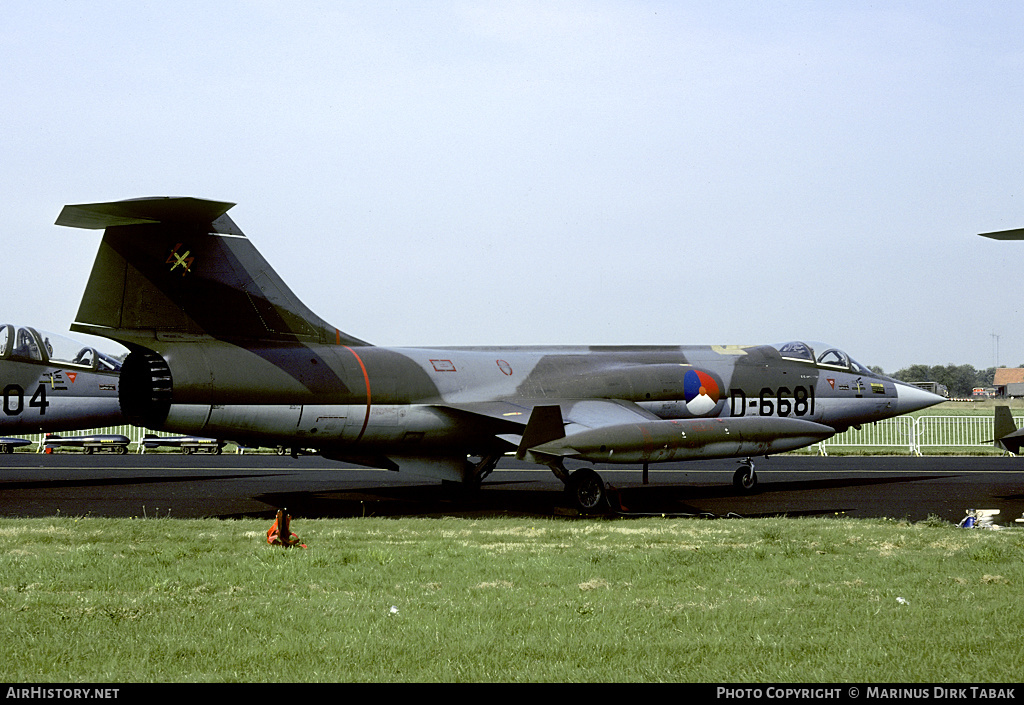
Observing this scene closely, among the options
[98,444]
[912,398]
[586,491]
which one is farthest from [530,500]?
[98,444]

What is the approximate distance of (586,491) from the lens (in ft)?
50.5

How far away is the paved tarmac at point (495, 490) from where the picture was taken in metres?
15.5

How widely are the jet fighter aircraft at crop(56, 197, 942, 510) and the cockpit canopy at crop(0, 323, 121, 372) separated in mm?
6698

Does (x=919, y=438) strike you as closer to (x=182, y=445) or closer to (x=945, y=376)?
(x=182, y=445)

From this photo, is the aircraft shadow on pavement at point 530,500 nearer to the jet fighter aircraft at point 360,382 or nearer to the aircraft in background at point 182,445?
→ the jet fighter aircraft at point 360,382

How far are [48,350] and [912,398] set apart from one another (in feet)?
59.7

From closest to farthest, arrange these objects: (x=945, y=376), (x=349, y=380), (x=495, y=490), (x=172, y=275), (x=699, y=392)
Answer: (x=172, y=275)
(x=349, y=380)
(x=699, y=392)
(x=495, y=490)
(x=945, y=376)

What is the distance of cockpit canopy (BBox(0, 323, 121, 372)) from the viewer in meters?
18.2

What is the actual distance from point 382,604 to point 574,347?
36.9 feet

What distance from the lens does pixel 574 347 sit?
60.2 ft

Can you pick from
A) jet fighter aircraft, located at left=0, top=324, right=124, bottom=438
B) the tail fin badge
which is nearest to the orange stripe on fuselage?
the tail fin badge

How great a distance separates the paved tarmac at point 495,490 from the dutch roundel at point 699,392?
5.56 ft

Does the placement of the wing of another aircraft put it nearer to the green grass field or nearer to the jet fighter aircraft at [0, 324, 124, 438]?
the green grass field

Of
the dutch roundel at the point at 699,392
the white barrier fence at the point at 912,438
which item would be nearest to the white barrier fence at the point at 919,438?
the white barrier fence at the point at 912,438
